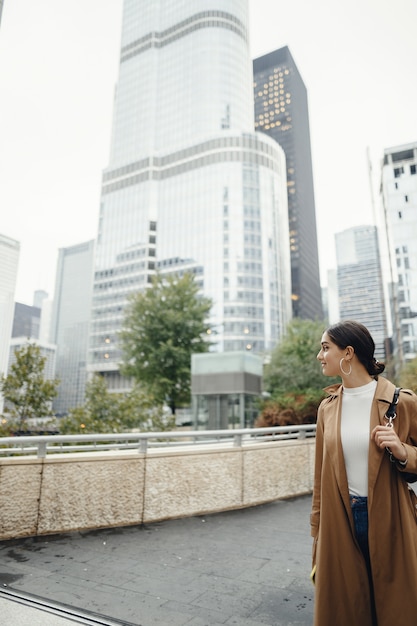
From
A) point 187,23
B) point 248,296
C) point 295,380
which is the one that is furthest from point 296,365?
point 187,23

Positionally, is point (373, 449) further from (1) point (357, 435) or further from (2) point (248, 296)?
(2) point (248, 296)

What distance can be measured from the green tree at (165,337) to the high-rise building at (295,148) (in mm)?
113849

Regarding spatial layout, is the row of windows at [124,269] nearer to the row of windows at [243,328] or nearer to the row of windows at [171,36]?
the row of windows at [243,328]

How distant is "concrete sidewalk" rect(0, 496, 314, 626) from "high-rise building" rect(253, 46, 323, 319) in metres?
139

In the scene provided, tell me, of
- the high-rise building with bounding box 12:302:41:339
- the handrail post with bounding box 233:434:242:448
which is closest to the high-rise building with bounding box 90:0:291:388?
the high-rise building with bounding box 12:302:41:339

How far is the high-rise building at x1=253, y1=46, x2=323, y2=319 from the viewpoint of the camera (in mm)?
149375

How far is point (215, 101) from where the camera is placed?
10700cm

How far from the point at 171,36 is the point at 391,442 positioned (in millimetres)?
148944

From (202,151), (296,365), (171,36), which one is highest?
(171,36)

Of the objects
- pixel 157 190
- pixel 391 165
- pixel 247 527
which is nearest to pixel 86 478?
pixel 247 527

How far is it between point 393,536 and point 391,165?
94111 millimetres

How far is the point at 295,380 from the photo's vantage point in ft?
76.0

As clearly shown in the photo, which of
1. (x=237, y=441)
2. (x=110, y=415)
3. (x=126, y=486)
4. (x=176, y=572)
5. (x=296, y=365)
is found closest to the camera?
(x=176, y=572)

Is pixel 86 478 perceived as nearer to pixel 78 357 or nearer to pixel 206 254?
pixel 206 254
